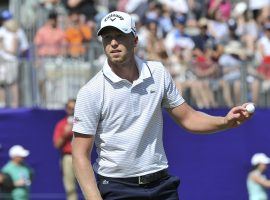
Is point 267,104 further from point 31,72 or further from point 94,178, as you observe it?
point 94,178

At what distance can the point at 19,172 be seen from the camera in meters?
13.1

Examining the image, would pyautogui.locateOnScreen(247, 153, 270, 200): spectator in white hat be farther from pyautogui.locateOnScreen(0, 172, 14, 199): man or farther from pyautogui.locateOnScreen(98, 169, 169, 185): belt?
pyautogui.locateOnScreen(98, 169, 169, 185): belt

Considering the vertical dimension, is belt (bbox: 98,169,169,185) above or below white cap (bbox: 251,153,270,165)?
above

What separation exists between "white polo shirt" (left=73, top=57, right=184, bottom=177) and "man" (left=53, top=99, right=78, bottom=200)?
281 inches

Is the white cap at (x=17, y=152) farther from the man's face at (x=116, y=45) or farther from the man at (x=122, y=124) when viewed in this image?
the man's face at (x=116, y=45)

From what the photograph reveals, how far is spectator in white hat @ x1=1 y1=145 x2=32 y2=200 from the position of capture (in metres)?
12.9

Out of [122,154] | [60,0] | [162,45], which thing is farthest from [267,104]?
[122,154]

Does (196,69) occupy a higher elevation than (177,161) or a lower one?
higher

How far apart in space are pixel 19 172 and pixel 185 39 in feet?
11.6

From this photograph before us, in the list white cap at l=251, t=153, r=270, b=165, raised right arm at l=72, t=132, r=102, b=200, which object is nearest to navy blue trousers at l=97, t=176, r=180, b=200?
raised right arm at l=72, t=132, r=102, b=200

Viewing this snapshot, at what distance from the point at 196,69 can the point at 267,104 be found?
116cm

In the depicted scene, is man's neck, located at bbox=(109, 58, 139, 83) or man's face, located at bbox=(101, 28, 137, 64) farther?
man's neck, located at bbox=(109, 58, 139, 83)

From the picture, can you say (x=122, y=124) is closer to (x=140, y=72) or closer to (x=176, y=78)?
(x=140, y=72)

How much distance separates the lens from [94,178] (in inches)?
217
